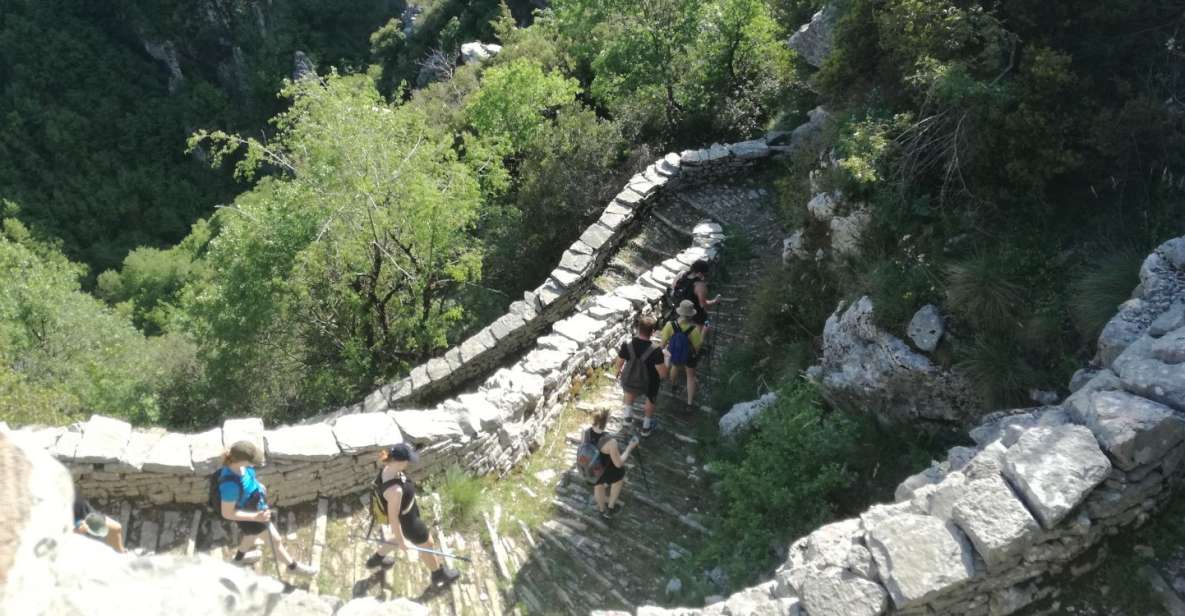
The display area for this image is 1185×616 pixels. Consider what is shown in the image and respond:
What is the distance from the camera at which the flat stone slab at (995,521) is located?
4480 mm

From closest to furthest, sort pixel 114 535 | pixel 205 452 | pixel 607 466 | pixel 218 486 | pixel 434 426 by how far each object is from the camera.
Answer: pixel 114 535
pixel 218 486
pixel 205 452
pixel 607 466
pixel 434 426

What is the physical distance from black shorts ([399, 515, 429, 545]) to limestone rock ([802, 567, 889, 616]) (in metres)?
3.12

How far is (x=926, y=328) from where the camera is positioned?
708 cm

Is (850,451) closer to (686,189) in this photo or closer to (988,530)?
(988,530)

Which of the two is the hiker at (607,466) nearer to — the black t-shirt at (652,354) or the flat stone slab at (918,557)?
the black t-shirt at (652,354)

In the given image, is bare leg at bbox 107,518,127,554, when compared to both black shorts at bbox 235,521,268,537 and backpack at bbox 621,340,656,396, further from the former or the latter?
backpack at bbox 621,340,656,396

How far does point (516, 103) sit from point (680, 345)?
865cm

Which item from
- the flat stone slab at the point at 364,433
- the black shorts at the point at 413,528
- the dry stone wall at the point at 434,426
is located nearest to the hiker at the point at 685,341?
the dry stone wall at the point at 434,426

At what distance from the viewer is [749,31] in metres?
15.3

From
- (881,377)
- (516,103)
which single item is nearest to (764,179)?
(516,103)

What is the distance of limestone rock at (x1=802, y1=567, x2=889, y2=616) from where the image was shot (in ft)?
14.7

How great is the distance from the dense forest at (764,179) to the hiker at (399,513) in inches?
90.1

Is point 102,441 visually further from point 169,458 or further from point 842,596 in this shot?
point 842,596

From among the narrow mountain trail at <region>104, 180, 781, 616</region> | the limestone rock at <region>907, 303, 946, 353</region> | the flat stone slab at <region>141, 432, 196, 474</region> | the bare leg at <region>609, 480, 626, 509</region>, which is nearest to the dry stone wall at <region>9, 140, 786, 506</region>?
the flat stone slab at <region>141, 432, 196, 474</region>
